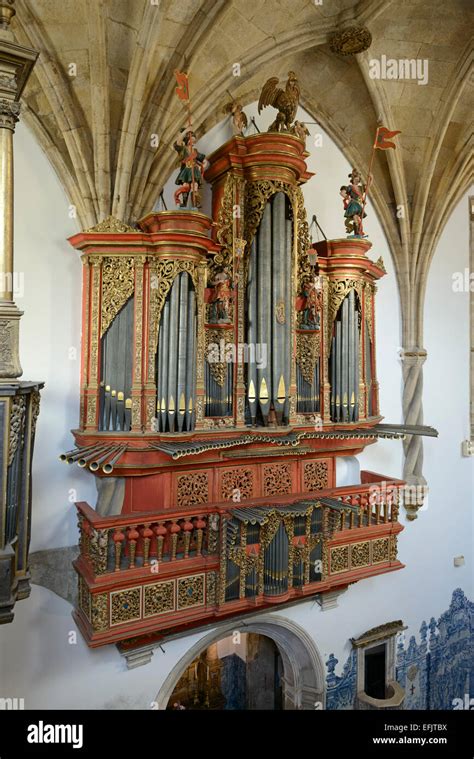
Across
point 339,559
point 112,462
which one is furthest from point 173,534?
point 339,559

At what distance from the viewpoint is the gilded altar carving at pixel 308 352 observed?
758cm

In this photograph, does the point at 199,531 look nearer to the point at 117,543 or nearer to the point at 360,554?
the point at 117,543

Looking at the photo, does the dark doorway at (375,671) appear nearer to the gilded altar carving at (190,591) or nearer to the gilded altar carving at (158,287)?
the gilded altar carving at (190,591)

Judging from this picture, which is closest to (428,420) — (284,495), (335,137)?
(284,495)

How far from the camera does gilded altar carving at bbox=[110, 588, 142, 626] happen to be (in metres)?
5.57

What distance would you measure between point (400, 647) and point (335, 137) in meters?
10.1

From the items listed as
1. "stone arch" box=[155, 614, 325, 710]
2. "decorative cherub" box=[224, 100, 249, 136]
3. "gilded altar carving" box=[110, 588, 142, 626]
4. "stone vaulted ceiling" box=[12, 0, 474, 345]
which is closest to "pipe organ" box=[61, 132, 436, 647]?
"gilded altar carving" box=[110, 588, 142, 626]

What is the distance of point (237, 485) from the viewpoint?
7.06 metres

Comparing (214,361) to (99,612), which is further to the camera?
(214,361)

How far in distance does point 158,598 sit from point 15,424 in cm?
298

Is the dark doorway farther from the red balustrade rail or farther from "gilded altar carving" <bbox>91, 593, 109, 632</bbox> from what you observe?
"gilded altar carving" <bbox>91, 593, 109, 632</bbox>

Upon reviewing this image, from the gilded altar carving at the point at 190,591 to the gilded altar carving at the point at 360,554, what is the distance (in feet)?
8.20

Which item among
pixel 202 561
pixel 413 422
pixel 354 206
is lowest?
pixel 202 561
